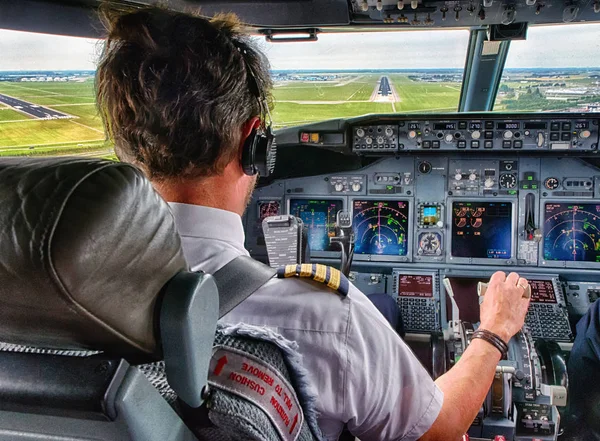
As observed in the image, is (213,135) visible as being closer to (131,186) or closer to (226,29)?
(226,29)

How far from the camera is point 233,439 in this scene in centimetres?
75

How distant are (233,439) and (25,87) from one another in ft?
7.91

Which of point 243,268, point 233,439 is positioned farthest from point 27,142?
point 233,439

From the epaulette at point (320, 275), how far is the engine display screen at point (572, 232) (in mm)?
3380

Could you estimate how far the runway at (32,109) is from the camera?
8.41 feet

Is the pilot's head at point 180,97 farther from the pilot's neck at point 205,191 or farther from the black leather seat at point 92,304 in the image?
the black leather seat at point 92,304

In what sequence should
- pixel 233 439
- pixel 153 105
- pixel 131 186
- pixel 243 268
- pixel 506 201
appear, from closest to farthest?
pixel 131 186
pixel 233 439
pixel 243 268
pixel 153 105
pixel 506 201

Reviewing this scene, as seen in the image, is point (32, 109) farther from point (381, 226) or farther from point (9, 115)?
point (381, 226)

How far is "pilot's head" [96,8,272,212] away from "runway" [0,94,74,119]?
1620mm

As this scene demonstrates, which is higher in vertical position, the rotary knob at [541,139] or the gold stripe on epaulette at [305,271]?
the rotary knob at [541,139]

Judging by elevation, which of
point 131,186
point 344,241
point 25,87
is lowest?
point 344,241

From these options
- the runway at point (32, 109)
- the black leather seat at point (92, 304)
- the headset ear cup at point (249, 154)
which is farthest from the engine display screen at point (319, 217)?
the black leather seat at point (92, 304)

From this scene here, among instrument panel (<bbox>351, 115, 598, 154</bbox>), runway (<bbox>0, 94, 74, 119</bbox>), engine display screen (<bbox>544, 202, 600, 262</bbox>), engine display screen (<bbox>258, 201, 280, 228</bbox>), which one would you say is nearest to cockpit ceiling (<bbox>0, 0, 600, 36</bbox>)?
runway (<bbox>0, 94, 74, 119</bbox>)

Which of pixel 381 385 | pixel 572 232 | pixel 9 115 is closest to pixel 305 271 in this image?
pixel 381 385
